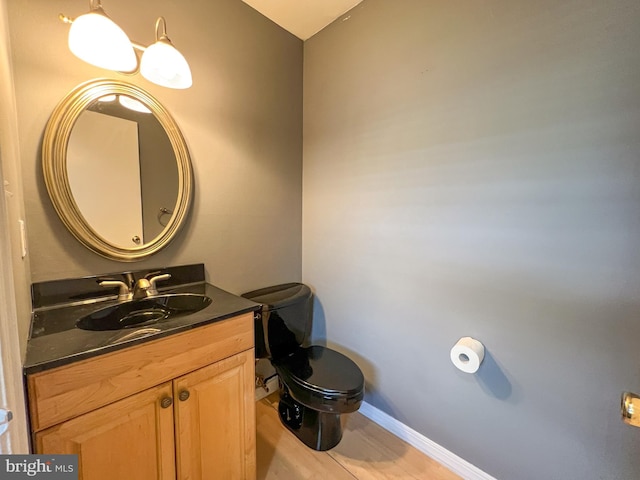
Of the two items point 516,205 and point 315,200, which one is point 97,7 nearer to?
point 315,200

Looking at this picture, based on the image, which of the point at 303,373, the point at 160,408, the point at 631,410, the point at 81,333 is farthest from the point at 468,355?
the point at 81,333

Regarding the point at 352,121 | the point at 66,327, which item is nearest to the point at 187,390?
the point at 66,327

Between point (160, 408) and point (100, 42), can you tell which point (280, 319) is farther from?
point (100, 42)

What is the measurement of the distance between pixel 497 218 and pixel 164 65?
1523mm

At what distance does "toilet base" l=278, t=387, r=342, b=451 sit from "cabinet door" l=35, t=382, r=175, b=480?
73 centimetres

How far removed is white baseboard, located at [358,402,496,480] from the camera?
50.8 inches

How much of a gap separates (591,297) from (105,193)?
196cm

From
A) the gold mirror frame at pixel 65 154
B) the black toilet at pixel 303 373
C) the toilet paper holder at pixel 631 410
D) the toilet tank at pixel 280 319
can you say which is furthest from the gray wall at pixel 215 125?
the toilet paper holder at pixel 631 410

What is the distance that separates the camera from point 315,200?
1.90m

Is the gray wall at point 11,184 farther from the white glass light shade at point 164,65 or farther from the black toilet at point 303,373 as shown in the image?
the black toilet at point 303,373

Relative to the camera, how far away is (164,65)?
111 centimetres

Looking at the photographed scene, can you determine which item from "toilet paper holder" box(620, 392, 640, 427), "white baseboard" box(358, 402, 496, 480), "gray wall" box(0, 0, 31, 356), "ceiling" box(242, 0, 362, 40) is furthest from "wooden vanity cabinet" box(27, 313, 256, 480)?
"ceiling" box(242, 0, 362, 40)

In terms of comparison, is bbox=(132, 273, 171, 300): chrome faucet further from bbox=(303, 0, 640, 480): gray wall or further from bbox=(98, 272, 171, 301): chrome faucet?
bbox=(303, 0, 640, 480): gray wall

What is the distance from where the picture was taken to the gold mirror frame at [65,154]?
3.42 feet
